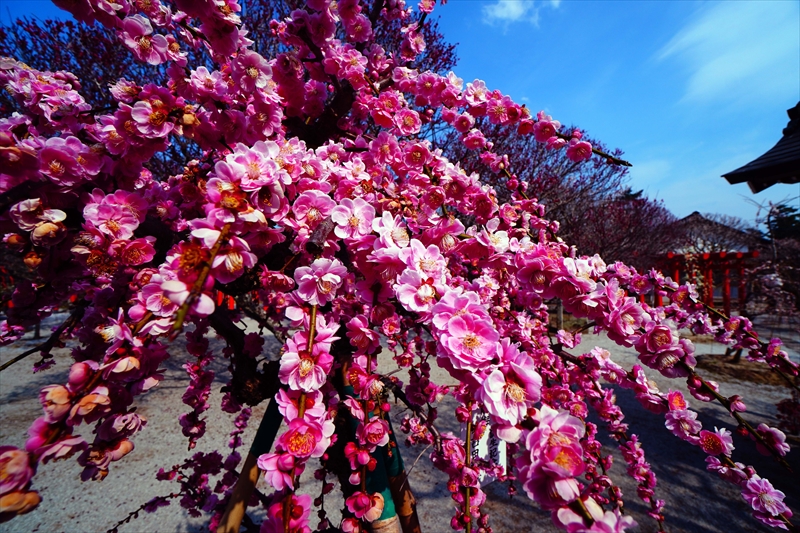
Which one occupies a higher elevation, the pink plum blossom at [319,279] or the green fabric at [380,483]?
the pink plum blossom at [319,279]

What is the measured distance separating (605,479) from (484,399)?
1.77 m

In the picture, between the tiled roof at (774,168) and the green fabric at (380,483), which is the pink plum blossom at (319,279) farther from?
the tiled roof at (774,168)

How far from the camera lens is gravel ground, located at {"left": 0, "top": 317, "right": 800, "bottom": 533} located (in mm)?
2916

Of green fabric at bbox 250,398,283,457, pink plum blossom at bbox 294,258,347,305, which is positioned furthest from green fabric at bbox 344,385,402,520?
pink plum blossom at bbox 294,258,347,305

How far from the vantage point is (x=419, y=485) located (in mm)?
3451

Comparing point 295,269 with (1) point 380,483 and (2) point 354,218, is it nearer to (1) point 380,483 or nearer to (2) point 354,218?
(2) point 354,218

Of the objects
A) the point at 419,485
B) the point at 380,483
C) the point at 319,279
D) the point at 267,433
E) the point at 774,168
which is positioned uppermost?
the point at 774,168

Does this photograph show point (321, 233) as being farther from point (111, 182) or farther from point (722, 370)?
point (722, 370)

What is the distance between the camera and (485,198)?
4.83ft

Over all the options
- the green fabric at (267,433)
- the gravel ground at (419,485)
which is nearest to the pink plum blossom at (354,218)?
the green fabric at (267,433)

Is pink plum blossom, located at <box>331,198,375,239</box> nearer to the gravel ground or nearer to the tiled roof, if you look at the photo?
the gravel ground

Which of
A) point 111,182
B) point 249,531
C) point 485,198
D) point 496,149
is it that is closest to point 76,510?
point 249,531

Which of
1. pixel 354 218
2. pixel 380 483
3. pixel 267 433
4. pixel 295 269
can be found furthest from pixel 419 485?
pixel 354 218

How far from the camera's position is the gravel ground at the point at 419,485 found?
2.92 metres
